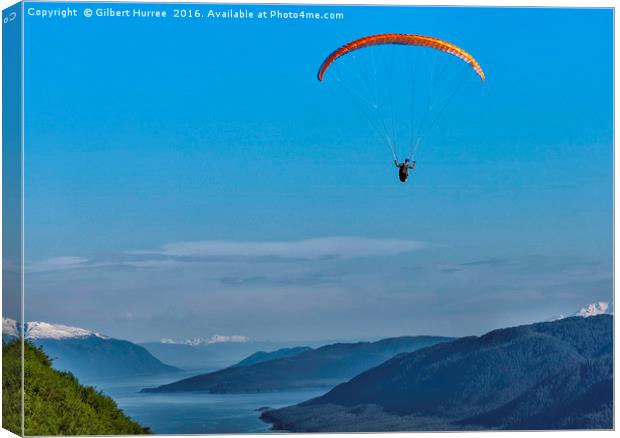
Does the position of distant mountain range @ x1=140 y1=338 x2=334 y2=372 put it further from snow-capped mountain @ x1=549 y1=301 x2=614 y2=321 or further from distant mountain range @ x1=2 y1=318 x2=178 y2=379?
snow-capped mountain @ x1=549 y1=301 x2=614 y2=321

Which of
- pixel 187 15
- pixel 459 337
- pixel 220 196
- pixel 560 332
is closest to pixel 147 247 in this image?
pixel 220 196

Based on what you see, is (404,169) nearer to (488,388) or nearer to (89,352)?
(488,388)

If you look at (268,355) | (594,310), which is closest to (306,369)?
(268,355)

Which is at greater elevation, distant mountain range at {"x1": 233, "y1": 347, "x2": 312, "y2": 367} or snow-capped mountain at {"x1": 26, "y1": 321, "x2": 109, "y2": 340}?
snow-capped mountain at {"x1": 26, "y1": 321, "x2": 109, "y2": 340}

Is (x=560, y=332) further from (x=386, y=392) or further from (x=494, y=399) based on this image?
(x=386, y=392)

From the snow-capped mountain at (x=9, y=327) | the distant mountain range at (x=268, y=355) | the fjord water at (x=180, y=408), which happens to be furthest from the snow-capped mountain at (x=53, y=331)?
the distant mountain range at (x=268, y=355)

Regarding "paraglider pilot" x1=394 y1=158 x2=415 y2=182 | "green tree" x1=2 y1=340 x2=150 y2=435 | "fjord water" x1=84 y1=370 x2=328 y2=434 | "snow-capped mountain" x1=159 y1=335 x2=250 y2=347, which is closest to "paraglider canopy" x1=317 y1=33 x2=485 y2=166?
"paraglider pilot" x1=394 y1=158 x2=415 y2=182
